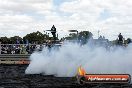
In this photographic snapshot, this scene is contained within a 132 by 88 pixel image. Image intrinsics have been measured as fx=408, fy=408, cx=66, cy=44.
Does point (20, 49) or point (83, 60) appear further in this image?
point (20, 49)

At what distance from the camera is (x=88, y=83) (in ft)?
71.5

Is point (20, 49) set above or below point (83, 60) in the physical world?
above

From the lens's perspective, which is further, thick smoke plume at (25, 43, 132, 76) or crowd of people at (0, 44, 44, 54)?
crowd of people at (0, 44, 44, 54)

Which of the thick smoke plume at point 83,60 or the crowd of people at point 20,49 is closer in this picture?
the thick smoke plume at point 83,60

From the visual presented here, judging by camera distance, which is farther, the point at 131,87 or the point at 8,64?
the point at 8,64

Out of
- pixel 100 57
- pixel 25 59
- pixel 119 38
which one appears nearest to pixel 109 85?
pixel 100 57

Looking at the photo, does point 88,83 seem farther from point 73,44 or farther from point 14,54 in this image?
point 14,54

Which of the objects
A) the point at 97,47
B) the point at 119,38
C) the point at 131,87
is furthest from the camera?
the point at 119,38

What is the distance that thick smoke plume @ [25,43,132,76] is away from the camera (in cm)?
2631

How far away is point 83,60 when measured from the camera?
98.7 ft

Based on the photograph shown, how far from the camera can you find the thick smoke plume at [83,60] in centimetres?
2631

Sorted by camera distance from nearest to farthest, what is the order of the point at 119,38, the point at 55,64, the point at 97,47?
the point at 97,47, the point at 55,64, the point at 119,38

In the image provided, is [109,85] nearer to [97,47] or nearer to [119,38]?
[97,47]

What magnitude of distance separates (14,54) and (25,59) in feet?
4.39
